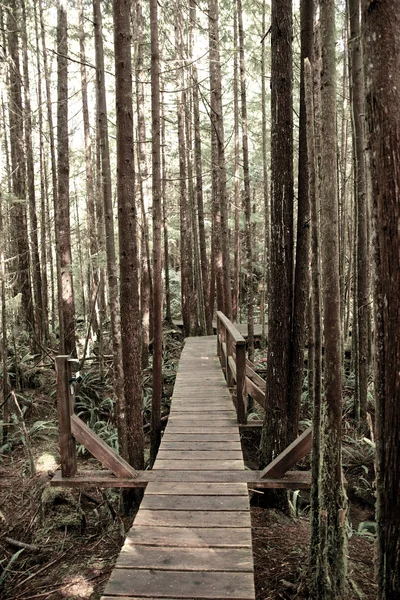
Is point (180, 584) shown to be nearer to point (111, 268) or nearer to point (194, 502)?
point (194, 502)

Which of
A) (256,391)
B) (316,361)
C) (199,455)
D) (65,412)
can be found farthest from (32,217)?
(316,361)

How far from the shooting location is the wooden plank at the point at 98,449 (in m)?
4.84

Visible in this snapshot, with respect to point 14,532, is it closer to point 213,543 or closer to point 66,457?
point 66,457

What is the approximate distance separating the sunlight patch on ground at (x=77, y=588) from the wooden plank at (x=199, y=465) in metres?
1.31

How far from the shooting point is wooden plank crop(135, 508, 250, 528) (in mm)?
3811

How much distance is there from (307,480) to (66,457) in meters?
2.67

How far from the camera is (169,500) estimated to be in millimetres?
4270

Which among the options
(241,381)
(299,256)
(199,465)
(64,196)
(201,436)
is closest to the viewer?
(199,465)

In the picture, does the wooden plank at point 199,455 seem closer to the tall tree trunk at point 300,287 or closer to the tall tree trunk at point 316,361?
the tall tree trunk at point 300,287

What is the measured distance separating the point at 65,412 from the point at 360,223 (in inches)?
258

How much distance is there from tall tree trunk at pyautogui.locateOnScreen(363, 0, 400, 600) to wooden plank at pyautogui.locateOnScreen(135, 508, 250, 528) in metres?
1.58

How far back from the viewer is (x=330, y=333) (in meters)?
3.25

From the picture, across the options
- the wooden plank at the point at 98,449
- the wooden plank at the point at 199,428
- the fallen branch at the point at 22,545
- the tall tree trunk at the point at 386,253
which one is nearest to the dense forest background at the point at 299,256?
the tall tree trunk at the point at 386,253

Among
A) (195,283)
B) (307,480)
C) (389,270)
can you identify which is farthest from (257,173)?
(389,270)
